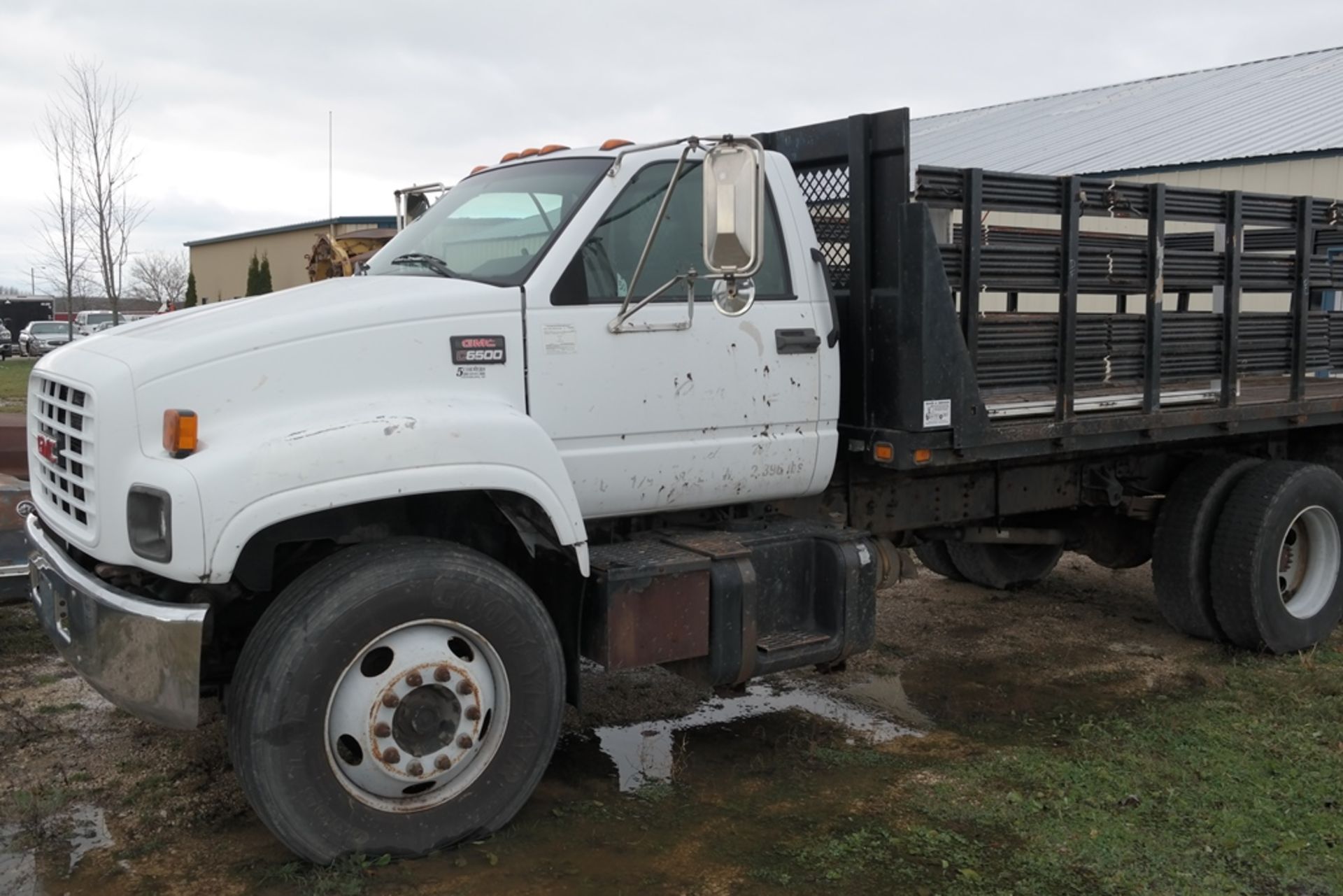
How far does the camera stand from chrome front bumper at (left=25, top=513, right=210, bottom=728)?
380cm

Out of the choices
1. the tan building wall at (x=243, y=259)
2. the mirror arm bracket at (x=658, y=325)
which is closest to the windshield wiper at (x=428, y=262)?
the mirror arm bracket at (x=658, y=325)

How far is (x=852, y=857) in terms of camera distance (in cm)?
426

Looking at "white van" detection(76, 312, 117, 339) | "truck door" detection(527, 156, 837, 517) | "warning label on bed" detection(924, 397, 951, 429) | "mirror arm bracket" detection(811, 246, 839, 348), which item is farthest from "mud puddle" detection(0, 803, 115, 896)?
"white van" detection(76, 312, 117, 339)

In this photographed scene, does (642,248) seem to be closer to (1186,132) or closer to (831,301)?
(831,301)

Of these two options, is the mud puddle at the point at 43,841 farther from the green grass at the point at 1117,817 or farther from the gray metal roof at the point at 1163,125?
the gray metal roof at the point at 1163,125

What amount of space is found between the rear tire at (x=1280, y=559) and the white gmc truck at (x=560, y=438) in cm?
60

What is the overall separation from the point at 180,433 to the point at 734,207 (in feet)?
6.26

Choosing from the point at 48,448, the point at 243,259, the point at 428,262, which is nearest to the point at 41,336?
the point at 243,259

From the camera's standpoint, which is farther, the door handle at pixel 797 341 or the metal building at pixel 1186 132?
the metal building at pixel 1186 132

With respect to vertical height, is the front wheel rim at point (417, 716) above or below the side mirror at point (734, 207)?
below

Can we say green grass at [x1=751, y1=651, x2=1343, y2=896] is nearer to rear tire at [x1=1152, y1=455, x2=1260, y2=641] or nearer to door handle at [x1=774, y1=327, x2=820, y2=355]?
rear tire at [x1=1152, y1=455, x2=1260, y2=641]

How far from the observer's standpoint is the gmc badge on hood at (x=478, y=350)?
4.28m

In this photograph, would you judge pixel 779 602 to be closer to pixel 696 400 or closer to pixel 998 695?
pixel 696 400

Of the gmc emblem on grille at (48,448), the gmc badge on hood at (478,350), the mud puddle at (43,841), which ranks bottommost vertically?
the mud puddle at (43,841)
